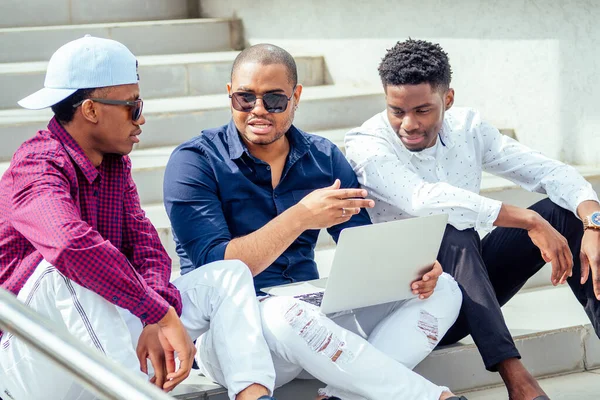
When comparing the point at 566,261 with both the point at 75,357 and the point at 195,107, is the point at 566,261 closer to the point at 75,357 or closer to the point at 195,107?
the point at 75,357

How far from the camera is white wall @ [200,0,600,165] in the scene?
4.39 m

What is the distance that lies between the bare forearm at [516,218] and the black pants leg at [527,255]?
0.16 meters

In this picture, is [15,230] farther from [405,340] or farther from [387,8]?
[387,8]

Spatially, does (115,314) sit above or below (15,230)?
below

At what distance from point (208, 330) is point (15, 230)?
630 mm

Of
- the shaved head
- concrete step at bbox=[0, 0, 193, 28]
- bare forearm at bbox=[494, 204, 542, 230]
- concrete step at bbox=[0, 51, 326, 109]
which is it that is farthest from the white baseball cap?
concrete step at bbox=[0, 0, 193, 28]

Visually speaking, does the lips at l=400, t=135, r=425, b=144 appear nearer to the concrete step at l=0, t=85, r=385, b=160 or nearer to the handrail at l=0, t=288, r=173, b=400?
the concrete step at l=0, t=85, r=385, b=160

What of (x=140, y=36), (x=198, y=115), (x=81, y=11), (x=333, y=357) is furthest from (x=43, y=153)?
(x=81, y=11)

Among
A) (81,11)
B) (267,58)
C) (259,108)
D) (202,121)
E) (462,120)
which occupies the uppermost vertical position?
(81,11)

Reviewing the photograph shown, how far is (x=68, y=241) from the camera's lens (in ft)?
7.70

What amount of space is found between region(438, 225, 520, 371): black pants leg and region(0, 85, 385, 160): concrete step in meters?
2.07

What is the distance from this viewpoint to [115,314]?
2.50 metres

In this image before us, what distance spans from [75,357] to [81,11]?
5430 millimetres

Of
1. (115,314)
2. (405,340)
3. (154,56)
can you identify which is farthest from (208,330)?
(154,56)
